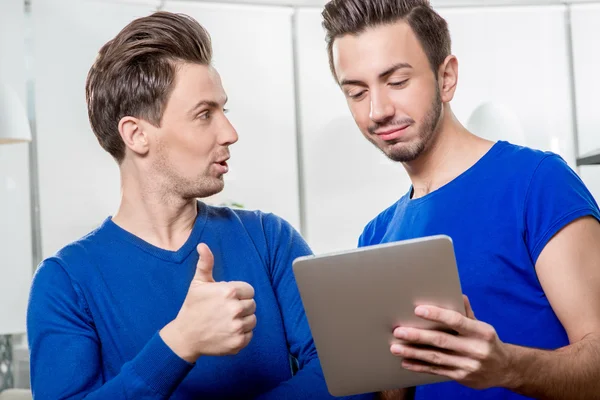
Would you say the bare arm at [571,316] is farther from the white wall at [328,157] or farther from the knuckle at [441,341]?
the white wall at [328,157]

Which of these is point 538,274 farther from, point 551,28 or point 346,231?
point 551,28

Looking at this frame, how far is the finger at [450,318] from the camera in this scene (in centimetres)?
119

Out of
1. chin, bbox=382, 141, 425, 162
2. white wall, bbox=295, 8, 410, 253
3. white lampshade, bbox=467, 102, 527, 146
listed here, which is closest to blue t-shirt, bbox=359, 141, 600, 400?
chin, bbox=382, 141, 425, 162

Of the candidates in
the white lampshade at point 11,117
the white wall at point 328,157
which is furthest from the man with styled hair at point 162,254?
the white wall at point 328,157

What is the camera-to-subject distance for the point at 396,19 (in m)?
1.80

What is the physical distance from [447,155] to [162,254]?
2.31 ft

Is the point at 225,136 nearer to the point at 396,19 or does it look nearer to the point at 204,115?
the point at 204,115

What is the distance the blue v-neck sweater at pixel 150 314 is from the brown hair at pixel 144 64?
255 mm

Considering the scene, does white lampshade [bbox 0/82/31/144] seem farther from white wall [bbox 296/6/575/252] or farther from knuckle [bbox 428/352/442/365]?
knuckle [bbox 428/352/442/365]

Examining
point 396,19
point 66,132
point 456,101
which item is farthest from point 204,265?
point 456,101

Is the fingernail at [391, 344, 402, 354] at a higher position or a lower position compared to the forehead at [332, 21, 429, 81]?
lower

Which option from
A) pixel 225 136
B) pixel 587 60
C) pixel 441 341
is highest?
pixel 587 60

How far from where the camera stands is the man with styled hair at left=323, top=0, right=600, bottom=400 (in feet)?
4.24

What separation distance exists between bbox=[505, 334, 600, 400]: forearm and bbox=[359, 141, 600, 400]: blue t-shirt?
0.13 metres
